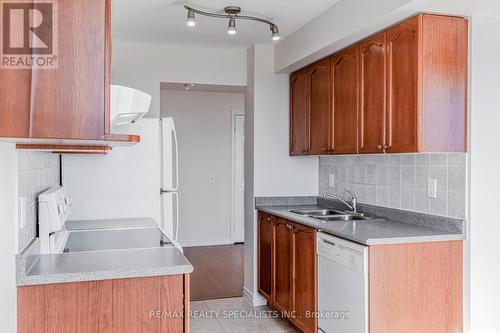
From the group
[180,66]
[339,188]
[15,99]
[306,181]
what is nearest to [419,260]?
[339,188]

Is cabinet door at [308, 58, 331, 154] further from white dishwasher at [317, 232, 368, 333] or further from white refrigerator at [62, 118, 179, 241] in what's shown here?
white refrigerator at [62, 118, 179, 241]

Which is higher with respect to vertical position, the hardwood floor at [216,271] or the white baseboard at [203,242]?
the white baseboard at [203,242]

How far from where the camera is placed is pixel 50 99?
4.70ft

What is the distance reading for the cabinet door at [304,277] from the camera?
3.19 m

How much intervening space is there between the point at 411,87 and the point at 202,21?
1723 millimetres

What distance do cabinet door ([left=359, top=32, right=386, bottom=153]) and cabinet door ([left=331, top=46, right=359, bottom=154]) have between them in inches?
2.9

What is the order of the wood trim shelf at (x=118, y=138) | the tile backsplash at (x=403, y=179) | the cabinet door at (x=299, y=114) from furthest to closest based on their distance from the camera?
the cabinet door at (x=299, y=114)
the tile backsplash at (x=403, y=179)
the wood trim shelf at (x=118, y=138)

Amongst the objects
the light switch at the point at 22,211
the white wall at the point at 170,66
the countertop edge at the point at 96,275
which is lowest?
the countertop edge at the point at 96,275

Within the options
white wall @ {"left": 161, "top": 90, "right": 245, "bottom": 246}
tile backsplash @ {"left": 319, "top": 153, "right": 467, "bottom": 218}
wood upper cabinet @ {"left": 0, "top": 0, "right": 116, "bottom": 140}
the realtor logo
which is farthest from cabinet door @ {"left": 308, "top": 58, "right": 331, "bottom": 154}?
white wall @ {"left": 161, "top": 90, "right": 245, "bottom": 246}

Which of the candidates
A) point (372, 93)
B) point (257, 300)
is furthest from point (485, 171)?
point (257, 300)

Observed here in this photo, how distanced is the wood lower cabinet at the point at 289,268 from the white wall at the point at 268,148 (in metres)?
0.22

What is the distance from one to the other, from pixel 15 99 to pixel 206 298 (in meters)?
3.37

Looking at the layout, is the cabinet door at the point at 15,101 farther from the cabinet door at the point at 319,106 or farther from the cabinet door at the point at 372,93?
the cabinet door at the point at 319,106

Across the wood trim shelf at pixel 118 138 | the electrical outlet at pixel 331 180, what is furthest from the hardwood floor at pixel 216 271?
the wood trim shelf at pixel 118 138
